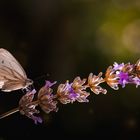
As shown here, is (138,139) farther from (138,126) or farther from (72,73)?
(72,73)

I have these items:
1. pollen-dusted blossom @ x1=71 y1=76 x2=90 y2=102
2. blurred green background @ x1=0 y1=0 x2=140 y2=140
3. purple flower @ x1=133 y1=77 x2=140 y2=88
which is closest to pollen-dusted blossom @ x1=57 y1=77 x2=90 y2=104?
pollen-dusted blossom @ x1=71 y1=76 x2=90 y2=102

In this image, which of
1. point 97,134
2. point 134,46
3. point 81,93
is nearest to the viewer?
point 81,93

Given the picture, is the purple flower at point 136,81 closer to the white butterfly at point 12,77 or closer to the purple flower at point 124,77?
the purple flower at point 124,77

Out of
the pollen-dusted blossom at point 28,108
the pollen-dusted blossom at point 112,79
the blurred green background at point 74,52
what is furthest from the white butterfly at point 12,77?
the blurred green background at point 74,52

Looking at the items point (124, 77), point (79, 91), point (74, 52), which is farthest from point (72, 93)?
point (74, 52)

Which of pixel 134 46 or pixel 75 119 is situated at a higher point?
pixel 134 46

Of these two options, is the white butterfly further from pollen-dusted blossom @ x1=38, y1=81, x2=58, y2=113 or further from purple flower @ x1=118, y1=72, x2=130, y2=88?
purple flower @ x1=118, y1=72, x2=130, y2=88

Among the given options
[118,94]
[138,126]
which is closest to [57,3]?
[118,94]
